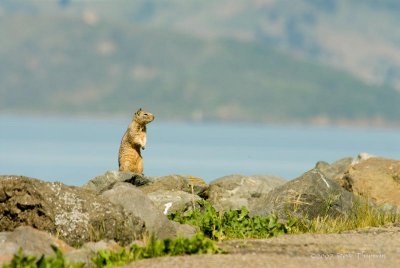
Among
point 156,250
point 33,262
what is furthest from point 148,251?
point 33,262

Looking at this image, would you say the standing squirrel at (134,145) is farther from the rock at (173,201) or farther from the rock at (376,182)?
the rock at (173,201)

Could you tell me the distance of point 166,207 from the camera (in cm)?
1880

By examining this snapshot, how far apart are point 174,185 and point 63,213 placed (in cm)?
679

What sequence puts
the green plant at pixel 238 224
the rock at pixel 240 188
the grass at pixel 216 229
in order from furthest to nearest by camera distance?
the rock at pixel 240 188 → the green plant at pixel 238 224 → the grass at pixel 216 229

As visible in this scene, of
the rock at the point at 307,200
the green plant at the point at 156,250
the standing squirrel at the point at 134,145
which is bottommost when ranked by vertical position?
the green plant at the point at 156,250

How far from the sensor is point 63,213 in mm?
15383

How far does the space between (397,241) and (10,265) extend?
605 cm

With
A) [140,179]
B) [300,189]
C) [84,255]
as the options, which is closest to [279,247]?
[84,255]

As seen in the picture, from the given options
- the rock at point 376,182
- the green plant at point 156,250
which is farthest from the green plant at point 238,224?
the rock at point 376,182

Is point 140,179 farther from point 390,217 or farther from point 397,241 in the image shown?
point 397,241

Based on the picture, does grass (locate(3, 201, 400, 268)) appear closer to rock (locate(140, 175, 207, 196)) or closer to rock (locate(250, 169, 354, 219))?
rock (locate(250, 169, 354, 219))

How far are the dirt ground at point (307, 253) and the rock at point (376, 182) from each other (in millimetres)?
6204

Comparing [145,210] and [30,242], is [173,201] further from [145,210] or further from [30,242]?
[30,242]

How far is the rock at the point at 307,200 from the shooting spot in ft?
60.6
